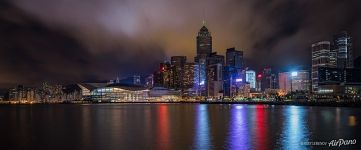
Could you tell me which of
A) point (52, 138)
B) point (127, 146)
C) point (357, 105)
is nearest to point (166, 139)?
point (127, 146)

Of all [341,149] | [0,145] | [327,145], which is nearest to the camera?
[341,149]

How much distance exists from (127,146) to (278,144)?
1167 cm

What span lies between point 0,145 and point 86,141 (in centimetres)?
677

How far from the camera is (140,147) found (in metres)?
31.4

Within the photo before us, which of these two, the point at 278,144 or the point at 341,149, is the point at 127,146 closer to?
the point at 278,144

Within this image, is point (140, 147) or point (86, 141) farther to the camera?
point (86, 141)

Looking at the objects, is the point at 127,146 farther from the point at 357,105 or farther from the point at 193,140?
the point at 357,105

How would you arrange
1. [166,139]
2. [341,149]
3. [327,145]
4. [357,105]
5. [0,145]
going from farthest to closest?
[357,105] < [166,139] < [0,145] < [327,145] < [341,149]

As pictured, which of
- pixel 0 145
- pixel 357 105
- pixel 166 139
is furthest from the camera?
pixel 357 105

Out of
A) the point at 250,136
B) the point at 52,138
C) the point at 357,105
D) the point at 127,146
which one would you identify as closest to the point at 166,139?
the point at 127,146

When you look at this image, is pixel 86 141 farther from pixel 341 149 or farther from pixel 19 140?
pixel 341 149

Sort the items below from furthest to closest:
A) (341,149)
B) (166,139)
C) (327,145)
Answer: (166,139) → (327,145) → (341,149)

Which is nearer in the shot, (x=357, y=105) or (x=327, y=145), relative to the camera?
(x=327, y=145)

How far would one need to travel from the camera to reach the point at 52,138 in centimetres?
3788
